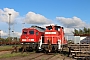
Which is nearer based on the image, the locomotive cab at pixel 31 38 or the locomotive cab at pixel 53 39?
the locomotive cab at pixel 53 39

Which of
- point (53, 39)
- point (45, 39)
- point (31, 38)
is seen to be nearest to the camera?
point (53, 39)

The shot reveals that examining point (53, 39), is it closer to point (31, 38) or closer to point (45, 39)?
point (45, 39)

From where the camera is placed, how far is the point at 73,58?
15.0 m

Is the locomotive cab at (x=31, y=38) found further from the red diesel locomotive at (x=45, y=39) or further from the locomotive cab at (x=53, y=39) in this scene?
the locomotive cab at (x=53, y=39)

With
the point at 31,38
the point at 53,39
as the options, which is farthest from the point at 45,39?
the point at 31,38

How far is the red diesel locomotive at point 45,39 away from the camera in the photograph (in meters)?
20.2

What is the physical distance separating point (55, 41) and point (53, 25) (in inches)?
77.9

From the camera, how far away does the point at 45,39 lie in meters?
21.5

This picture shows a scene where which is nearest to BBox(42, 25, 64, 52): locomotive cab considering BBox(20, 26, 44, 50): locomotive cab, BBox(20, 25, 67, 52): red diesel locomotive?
BBox(20, 25, 67, 52): red diesel locomotive

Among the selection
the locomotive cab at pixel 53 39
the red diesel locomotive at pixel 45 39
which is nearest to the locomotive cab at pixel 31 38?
the red diesel locomotive at pixel 45 39

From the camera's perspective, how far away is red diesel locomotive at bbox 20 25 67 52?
20.2 m

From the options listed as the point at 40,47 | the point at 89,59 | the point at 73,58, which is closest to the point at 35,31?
the point at 40,47

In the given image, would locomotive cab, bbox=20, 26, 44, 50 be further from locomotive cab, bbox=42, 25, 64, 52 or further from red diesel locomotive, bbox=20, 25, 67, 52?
locomotive cab, bbox=42, 25, 64, 52

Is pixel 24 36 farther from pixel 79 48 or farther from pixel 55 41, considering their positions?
pixel 79 48
